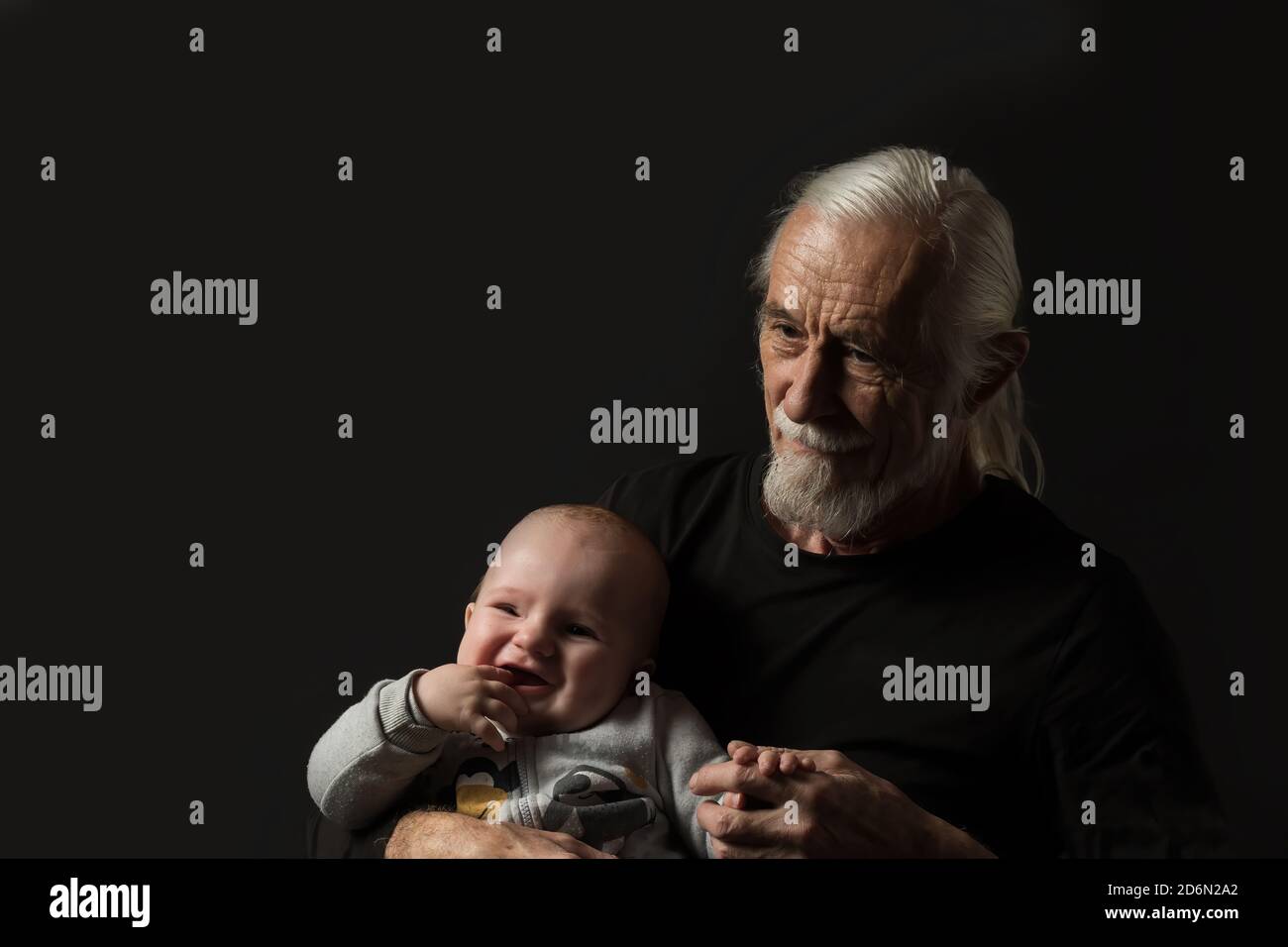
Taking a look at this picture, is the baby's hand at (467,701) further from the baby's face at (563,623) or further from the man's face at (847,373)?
the man's face at (847,373)

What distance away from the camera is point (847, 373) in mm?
2408

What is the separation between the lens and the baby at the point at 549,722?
2.13 metres

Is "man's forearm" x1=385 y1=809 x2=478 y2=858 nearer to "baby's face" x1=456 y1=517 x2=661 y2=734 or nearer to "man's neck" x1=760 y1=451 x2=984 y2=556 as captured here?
"baby's face" x1=456 y1=517 x2=661 y2=734

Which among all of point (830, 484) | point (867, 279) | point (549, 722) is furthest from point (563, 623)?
point (867, 279)

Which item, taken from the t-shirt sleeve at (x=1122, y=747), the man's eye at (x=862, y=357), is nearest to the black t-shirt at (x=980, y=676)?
the t-shirt sleeve at (x=1122, y=747)

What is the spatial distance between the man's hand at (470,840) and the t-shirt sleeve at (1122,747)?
782 millimetres

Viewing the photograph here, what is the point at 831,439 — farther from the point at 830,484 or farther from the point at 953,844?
the point at 953,844

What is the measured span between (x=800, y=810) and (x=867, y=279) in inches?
34.4

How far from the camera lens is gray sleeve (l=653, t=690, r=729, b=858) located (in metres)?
2.22

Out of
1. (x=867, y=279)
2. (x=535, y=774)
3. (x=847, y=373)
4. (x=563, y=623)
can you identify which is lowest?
(x=535, y=774)

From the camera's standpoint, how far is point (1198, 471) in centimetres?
317

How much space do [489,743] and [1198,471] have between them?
1831 millimetres

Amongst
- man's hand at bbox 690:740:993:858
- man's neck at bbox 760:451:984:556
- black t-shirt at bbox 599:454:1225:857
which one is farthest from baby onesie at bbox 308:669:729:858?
man's neck at bbox 760:451:984:556

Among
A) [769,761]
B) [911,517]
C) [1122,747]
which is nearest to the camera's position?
[769,761]
